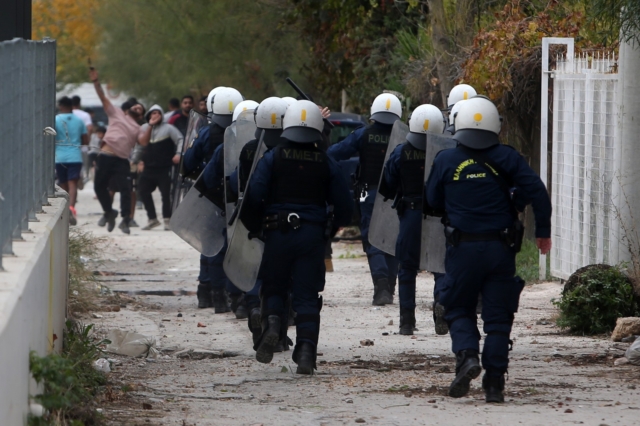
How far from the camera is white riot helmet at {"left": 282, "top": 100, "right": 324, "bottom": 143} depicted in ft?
24.6

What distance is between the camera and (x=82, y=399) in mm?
5898

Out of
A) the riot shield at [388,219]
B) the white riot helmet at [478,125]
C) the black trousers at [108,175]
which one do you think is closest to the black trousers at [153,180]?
the black trousers at [108,175]

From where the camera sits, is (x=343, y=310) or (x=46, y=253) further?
(x=343, y=310)

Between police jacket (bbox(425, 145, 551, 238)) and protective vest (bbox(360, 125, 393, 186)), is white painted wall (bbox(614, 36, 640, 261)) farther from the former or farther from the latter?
police jacket (bbox(425, 145, 551, 238))

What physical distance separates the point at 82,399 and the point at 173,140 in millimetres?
12542

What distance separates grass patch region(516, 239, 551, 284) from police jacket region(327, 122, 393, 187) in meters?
2.51

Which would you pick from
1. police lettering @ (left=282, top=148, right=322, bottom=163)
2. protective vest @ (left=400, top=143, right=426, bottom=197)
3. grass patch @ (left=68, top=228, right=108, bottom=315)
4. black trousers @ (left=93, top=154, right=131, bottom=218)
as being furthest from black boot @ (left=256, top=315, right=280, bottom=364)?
black trousers @ (left=93, top=154, right=131, bottom=218)

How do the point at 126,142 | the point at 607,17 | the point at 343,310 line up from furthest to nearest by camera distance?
the point at 126,142 → the point at 343,310 → the point at 607,17

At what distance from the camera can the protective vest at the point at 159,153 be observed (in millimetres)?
18203

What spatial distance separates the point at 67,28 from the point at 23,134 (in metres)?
38.6

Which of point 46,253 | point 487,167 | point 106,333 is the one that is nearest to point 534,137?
point 106,333

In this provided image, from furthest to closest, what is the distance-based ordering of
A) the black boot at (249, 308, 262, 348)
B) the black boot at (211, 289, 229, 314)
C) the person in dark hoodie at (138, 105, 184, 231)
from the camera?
the person in dark hoodie at (138, 105, 184, 231)
the black boot at (211, 289, 229, 314)
the black boot at (249, 308, 262, 348)

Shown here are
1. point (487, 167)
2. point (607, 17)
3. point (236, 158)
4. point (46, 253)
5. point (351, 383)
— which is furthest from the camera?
point (236, 158)

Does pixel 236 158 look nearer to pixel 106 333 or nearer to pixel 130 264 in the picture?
pixel 106 333
